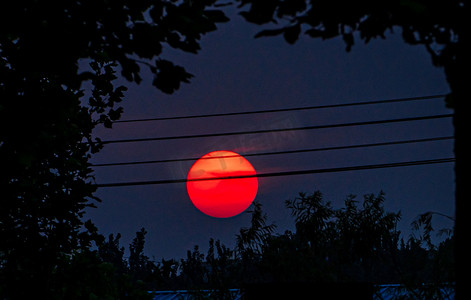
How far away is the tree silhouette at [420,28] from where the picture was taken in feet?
11.7

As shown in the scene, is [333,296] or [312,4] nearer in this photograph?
[312,4]

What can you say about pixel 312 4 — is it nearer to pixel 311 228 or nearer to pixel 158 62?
pixel 158 62

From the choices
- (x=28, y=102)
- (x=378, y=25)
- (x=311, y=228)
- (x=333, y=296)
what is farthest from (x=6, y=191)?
(x=311, y=228)

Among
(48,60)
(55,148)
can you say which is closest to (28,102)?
(48,60)

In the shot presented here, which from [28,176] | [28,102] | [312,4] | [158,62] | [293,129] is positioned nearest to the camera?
[312,4]

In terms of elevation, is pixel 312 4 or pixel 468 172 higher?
pixel 312 4

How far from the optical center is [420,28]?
3.87 metres

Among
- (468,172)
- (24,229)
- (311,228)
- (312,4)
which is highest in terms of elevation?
(311,228)

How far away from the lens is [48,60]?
13.4ft

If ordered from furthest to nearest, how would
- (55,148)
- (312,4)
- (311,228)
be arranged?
(311,228) < (55,148) < (312,4)

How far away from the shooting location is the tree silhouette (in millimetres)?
3568

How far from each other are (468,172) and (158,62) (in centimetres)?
267

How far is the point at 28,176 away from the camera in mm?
6699

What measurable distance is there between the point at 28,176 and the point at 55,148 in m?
0.84
